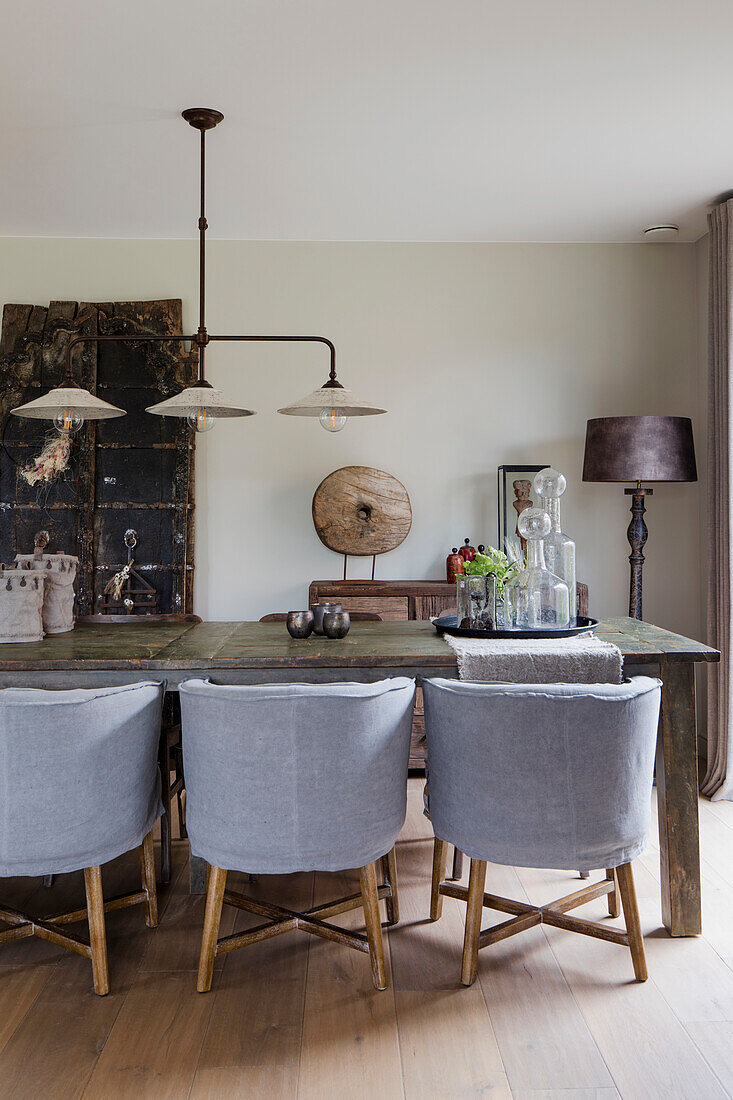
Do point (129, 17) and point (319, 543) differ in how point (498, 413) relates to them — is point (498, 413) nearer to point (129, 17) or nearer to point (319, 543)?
point (319, 543)

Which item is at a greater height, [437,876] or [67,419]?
[67,419]

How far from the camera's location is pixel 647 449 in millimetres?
3949

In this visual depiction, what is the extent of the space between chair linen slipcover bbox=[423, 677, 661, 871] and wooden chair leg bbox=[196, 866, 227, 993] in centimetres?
67

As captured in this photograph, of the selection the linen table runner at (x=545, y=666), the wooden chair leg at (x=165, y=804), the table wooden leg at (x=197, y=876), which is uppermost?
the linen table runner at (x=545, y=666)

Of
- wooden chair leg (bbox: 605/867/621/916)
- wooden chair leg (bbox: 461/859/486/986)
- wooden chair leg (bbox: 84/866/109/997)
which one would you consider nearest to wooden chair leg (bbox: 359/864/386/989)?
wooden chair leg (bbox: 461/859/486/986)

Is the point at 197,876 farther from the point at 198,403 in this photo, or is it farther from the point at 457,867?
the point at 198,403

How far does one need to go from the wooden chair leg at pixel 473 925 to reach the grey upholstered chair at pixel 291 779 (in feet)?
0.74

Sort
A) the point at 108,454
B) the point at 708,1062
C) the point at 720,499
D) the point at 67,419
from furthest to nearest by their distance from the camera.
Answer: the point at 108,454 → the point at 720,499 → the point at 67,419 → the point at 708,1062

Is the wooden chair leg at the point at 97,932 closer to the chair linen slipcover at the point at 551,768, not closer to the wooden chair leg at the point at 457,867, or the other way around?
the chair linen slipcover at the point at 551,768

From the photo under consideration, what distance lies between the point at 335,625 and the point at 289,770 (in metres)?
0.78

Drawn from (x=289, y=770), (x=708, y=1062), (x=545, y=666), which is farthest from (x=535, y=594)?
(x=708, y=1062)

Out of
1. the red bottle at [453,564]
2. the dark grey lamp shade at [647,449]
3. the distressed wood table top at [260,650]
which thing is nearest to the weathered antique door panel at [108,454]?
the red bottle at [453,564]

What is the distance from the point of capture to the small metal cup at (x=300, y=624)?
9.13ft

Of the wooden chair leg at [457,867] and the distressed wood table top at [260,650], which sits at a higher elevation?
the distressed wood table top at [260,650]
